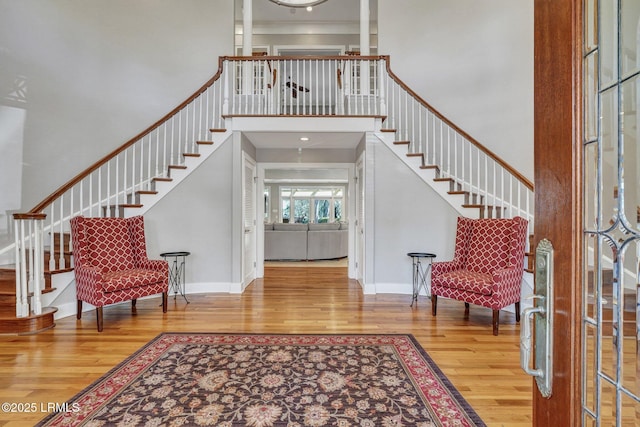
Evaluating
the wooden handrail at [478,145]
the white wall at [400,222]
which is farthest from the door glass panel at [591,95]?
the white wall at [400,222]

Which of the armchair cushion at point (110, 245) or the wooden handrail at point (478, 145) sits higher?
the wooden handrail at point (478, 145)

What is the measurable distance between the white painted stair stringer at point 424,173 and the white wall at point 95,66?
3.69 m

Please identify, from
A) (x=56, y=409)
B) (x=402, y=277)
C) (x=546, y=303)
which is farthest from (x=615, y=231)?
(x=402, y=277)

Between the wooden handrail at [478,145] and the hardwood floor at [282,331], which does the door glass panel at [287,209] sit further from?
the wooden handrail at [478,145]

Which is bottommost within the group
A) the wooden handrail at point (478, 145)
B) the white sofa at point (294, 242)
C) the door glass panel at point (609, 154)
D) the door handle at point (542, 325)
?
the white sofa at point (294, 242)

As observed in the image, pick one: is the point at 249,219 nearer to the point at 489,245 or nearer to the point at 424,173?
the point at 424,173

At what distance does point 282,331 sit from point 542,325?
2.85 m

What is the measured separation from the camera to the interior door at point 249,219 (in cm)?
503

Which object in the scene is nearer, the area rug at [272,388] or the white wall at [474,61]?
the area rug at [272,388]

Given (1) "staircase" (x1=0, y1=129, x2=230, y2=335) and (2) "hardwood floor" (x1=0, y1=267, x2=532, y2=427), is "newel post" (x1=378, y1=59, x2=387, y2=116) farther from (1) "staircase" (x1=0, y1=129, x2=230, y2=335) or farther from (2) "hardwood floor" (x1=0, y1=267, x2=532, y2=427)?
(2) "hardwood floor" (x1=0, y1=267, x2=532, y2=427)

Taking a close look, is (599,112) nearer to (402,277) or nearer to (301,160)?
(402,277)

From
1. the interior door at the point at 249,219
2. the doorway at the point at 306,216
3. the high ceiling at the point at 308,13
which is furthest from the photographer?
the high ceiling at the point at 308,13

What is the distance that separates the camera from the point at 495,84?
514 centimetres

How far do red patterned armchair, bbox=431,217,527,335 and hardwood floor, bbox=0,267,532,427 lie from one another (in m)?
0.31
